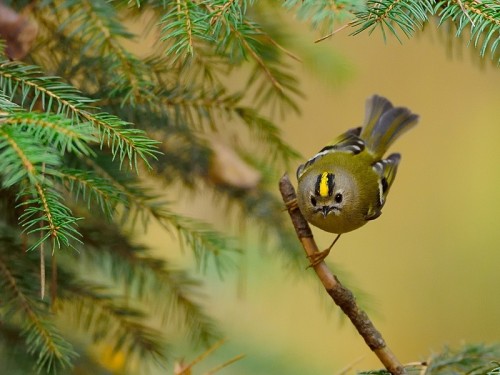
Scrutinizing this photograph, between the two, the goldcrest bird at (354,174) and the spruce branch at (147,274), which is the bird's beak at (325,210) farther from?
the spruce branch at (147,274)

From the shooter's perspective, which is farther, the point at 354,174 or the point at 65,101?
the point at 354,174

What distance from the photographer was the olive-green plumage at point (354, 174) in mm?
989

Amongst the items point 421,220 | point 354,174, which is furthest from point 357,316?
point 421,220

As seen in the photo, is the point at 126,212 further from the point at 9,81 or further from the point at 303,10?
the point at 303,10

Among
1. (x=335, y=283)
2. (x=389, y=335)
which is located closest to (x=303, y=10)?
(x=335, y=283)

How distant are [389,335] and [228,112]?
1851mm

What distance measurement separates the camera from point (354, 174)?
3.46ft

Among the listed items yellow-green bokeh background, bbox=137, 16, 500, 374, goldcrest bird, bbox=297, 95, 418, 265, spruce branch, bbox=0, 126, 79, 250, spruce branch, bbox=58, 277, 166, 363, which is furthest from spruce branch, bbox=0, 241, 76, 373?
yellow-green bokeh background, bbox=137, 16, 500, 374

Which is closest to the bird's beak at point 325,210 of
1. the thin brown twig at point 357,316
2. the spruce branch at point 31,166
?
the thin brown twig at point 357,316

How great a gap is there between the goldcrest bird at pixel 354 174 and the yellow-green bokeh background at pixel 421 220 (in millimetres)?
1286

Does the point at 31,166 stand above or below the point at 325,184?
below

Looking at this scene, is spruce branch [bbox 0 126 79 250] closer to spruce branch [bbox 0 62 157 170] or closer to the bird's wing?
spruce branch [bbox 0 62 157 170]

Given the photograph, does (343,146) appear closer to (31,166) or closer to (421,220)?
(31,166)

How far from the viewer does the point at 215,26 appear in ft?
2.08
